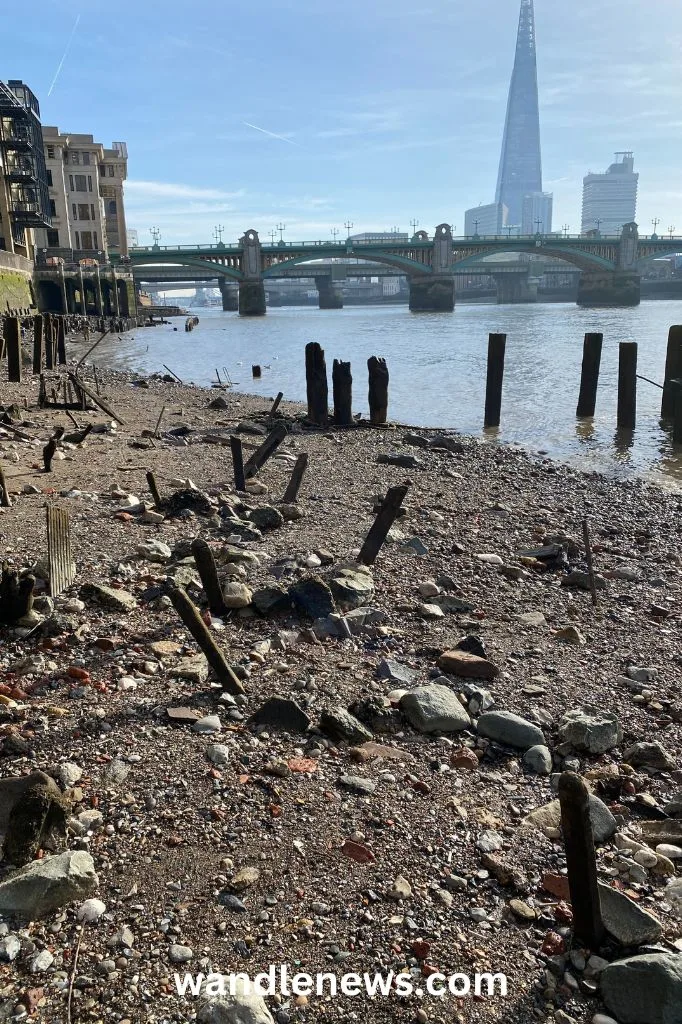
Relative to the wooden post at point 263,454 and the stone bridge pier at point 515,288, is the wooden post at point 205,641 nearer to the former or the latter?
the wooden post at point 263,454

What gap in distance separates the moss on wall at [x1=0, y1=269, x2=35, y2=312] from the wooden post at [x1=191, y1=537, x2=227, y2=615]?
39387 millimetres

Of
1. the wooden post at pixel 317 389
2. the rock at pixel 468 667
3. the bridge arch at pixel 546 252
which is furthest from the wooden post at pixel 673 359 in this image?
the bridge arch at pixel 546 252

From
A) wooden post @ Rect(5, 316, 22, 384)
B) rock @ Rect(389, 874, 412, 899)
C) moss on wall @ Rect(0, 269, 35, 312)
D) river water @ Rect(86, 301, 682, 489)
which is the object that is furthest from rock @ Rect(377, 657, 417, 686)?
moss on wall @ Rect(0, 269, 35, 312)

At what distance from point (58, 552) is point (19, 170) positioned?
6686 centimetres

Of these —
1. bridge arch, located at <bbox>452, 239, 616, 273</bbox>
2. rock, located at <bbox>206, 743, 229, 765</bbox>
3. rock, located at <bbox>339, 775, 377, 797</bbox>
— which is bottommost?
rock, located at <bbox>339, 775, 377, 797</bbox>

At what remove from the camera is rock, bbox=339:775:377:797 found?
4092 mm

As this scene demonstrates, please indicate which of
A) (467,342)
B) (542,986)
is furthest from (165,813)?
(467,342)

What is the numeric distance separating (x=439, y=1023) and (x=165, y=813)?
5.12ft

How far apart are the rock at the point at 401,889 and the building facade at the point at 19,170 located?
214 feet

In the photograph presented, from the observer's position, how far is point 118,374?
29.3 meters

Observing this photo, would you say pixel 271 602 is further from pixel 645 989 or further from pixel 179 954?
pixel 645 989

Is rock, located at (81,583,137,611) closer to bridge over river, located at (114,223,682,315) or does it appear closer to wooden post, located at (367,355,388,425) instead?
wooden post, located at (367,355,388,425)

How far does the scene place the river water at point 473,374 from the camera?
17688 millimetres

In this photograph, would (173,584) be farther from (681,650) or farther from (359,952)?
(681,650)
